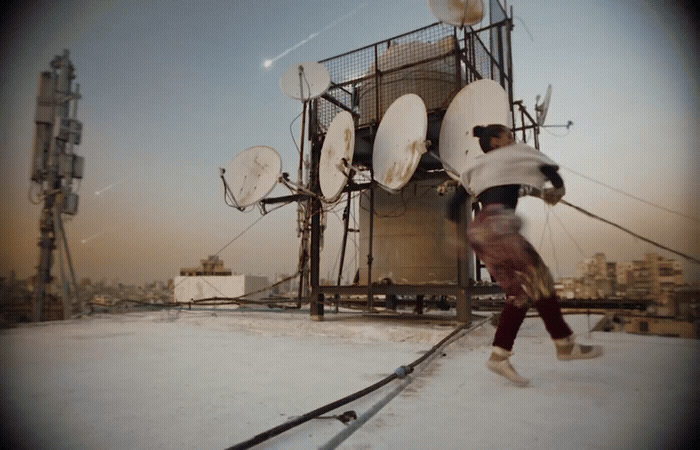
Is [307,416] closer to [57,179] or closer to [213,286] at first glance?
[57,179]

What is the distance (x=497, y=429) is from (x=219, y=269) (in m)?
25.2

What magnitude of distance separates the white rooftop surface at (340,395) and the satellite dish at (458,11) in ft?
13.2

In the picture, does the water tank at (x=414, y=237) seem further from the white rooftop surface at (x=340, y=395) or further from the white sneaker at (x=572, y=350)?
the white sneaker at (x=572, y=350)

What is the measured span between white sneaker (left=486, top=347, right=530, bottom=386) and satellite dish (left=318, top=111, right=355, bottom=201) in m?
3.35

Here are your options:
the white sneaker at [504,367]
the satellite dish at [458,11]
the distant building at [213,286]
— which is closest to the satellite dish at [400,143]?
the satellite dish at [458,11]

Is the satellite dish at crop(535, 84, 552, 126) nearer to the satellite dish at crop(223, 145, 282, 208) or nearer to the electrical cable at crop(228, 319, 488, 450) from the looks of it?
the satellite dish at crop(223, 145, 282, 208)

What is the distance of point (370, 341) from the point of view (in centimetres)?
442

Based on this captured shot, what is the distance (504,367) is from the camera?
2.23 m

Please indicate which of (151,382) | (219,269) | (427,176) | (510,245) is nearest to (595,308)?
(427,176)

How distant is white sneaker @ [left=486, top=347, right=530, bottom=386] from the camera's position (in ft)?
7.20

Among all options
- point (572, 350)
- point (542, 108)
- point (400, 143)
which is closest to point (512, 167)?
point (572, 350)

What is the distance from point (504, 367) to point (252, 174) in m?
5.61

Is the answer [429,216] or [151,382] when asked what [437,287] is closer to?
[429,216]

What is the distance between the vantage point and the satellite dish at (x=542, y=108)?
20.2 ft
